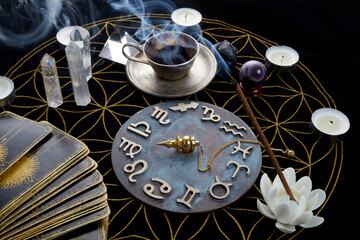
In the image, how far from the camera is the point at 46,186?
1.90 meters

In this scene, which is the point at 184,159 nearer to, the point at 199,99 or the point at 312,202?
the point at 199,99

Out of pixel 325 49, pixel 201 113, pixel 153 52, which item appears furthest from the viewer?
pixel 325 49

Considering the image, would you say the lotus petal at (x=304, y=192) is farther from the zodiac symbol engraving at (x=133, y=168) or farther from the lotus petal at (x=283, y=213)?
the zodiac symbol engraving at (x=133, y=168)

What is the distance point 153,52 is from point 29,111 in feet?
2.47

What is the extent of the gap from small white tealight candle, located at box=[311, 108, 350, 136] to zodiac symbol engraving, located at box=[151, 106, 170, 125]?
781 millimetres

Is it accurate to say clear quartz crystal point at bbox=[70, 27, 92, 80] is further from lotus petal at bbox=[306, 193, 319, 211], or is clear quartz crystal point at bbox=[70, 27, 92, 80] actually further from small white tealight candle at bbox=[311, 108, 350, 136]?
lotus petal at bbox=[306, 193, 319, 211]

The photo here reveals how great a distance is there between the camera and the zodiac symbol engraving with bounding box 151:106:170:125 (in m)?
2.24

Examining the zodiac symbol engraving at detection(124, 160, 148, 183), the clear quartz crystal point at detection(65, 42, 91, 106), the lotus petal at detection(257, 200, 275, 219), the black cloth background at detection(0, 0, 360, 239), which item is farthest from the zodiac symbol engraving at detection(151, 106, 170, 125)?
the black cloth background at detection(0, 0, 360, 239)

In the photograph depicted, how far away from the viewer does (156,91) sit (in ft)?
7.96

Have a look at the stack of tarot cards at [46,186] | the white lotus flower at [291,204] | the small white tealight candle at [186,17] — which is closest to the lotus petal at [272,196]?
the white lotus flower at [291,204]

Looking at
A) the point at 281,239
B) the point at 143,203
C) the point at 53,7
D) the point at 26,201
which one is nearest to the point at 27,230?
the point at 26,201

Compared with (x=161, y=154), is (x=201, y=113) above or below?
above

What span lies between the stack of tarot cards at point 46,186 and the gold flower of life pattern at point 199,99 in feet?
0.53

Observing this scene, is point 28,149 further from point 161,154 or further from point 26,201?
point 161,154
